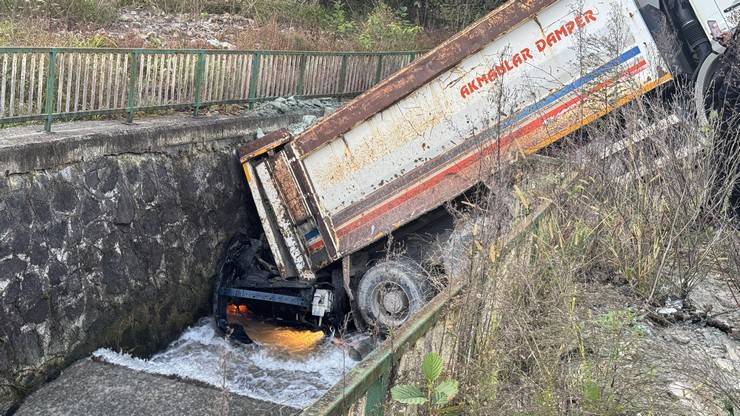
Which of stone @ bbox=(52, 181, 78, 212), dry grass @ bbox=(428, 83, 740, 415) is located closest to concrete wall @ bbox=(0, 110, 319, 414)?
stone @ bbox=(52, 181, 78, 212)

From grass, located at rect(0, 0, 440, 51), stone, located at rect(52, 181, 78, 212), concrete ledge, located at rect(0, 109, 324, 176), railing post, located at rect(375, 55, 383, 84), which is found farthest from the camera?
railing post, located at rect(375, 55, 383, 84)

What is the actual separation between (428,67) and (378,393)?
4841 mm

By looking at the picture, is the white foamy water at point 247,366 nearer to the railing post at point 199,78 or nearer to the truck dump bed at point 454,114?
the truck dump bed at point 454,114

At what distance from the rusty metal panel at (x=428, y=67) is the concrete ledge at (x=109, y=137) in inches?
62.1

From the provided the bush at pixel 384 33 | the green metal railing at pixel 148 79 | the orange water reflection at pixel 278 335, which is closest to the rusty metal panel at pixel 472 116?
the orange water reflection at pixel 278 335

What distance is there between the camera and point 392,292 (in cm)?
720

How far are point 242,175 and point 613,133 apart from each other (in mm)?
4542

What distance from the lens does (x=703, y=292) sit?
519 centimetres

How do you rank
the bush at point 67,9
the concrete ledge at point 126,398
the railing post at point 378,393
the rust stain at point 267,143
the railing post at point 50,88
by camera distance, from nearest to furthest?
the railing post at point 378,393
the concrete ledge at point 126,398
the railing post at point 50,88
the rust stain at point 267,143
the bush at point 67,9

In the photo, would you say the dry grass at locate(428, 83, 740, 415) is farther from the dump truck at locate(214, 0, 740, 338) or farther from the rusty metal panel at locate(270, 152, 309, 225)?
the rusty metal panel at locate(270, 152, 309, 225)

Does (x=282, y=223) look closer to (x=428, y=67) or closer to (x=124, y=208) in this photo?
(x=124, y=208)

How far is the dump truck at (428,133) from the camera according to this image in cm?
677

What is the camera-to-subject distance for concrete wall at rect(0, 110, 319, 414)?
566 centimetres

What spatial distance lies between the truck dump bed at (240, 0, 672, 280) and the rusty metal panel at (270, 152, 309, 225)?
0.5 inches
